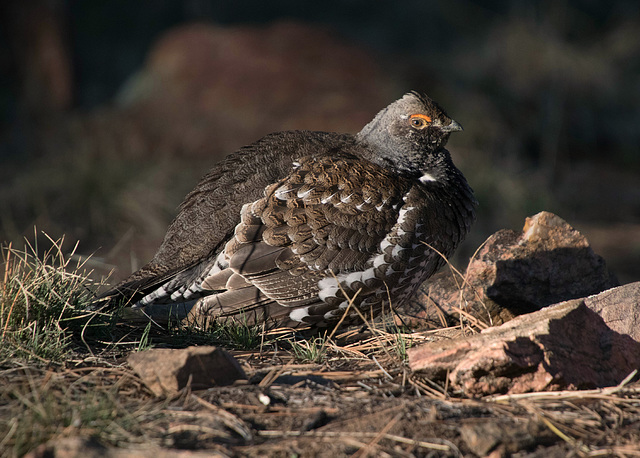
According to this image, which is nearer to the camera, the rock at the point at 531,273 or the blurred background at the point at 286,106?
the rock at the point at 531,273

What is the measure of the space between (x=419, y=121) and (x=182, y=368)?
2.47 metres

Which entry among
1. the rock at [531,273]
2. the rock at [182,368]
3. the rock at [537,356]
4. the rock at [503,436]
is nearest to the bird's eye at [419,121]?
the rock at [531,273]

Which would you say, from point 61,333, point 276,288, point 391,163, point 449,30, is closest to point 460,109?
point 449,30

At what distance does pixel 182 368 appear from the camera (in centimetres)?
254

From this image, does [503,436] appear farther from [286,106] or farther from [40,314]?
[286,106]

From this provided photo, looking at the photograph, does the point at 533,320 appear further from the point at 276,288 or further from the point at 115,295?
the point at 115,295

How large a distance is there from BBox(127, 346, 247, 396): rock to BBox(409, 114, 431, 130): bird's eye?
2250 millimetres

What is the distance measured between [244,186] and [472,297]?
5.48 ft

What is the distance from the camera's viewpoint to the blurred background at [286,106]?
26.9 ft

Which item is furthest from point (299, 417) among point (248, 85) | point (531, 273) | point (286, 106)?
point (248, 85)

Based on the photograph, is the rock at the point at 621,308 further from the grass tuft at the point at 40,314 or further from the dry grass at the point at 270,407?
the grass tuft at the point at 40,314

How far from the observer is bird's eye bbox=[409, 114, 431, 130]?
422cm

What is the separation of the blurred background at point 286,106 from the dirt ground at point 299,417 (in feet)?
11.3

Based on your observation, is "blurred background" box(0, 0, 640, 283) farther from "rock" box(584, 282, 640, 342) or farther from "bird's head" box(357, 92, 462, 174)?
"rock" box(584, 282, 640, 342)
